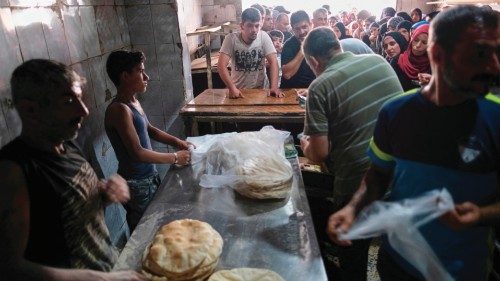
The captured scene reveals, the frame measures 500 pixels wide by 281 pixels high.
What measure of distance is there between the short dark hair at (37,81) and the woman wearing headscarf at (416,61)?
11.6ft

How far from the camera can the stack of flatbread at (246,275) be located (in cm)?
150

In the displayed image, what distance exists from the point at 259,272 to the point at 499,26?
4.51 feet

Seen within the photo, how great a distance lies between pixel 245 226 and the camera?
191cm

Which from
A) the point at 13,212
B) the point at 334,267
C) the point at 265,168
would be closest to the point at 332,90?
the point at 265,168

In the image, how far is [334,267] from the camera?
2.74 m

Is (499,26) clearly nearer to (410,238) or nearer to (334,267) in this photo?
(410,238)

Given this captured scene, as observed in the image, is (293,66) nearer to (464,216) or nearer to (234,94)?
(234,94)

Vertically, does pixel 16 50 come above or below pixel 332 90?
above

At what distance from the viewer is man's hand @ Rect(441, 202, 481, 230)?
1.26 metres

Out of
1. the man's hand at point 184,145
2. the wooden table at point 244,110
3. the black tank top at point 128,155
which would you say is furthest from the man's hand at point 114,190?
the wooden table at point 244,110

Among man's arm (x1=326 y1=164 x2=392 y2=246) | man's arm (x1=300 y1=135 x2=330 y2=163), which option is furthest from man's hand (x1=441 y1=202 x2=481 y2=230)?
man's arm (x1=300 y1=135 x2=330 y2=163)

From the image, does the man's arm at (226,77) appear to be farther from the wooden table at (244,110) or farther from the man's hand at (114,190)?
the man's hand at (114,190)

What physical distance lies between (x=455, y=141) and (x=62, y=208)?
5.41 feet

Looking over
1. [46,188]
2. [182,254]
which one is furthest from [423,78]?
[46,188]
